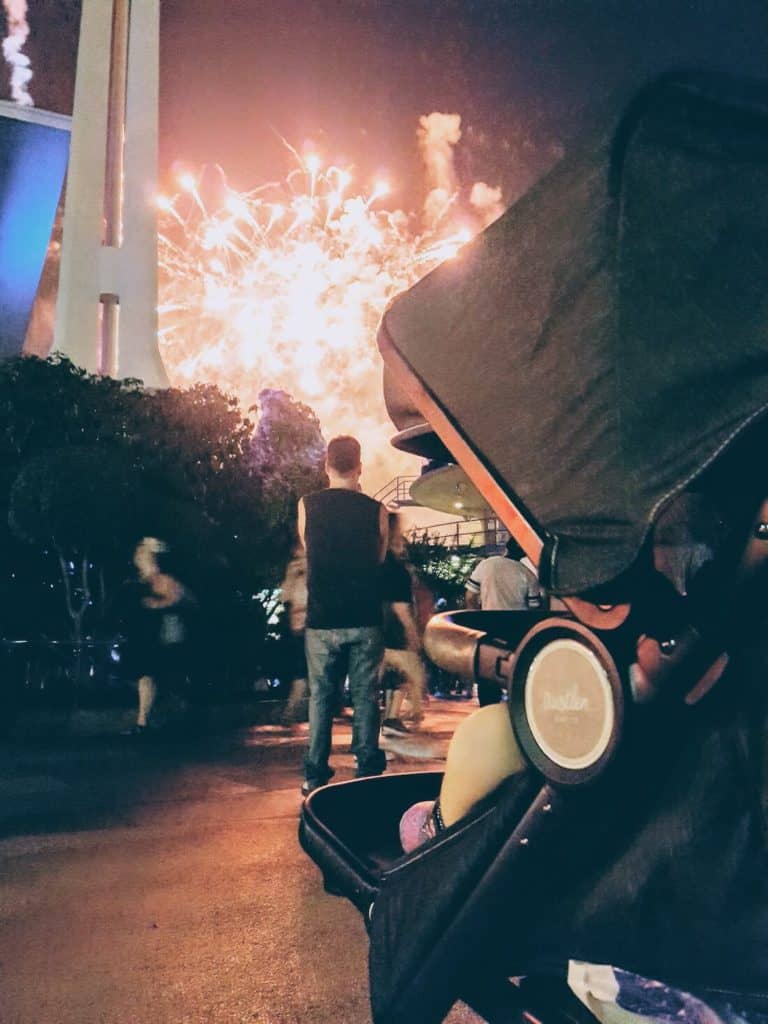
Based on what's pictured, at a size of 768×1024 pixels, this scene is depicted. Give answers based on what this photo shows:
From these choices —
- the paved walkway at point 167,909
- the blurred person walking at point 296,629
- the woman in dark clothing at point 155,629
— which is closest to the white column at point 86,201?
the blurred person walking at point 296,629

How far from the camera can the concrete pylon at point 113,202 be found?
2747cm

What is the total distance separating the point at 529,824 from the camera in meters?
1.54

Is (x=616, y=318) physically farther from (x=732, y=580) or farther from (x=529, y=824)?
(x=529, y=824)

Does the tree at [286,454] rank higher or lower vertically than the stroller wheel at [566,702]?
higher

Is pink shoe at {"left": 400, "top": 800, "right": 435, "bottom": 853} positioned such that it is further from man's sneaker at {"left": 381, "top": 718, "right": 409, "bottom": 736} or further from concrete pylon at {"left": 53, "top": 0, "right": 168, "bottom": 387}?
concrete pylon at {"left": 53, "top": 0, "right": 168, "bottom": 387}

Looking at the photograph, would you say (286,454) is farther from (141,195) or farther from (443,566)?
(141,195)

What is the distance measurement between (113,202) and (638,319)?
30.8 metres

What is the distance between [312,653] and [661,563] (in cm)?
336

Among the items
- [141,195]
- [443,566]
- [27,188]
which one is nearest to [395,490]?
[443,566]

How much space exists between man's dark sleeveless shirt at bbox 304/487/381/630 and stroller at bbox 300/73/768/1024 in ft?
9.02

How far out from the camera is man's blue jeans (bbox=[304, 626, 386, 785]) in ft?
15.1

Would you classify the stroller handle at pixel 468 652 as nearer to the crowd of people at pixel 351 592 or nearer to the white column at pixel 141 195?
the crowd of people at pixel 351 592

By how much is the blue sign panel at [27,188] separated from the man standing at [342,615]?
27.5 metres

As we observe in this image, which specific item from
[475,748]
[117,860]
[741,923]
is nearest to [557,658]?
[475,748]
